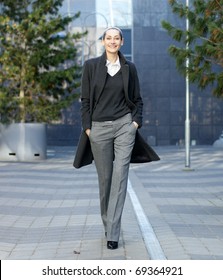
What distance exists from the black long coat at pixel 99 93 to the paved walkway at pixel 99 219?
0.92m

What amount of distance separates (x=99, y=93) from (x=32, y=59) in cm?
1764

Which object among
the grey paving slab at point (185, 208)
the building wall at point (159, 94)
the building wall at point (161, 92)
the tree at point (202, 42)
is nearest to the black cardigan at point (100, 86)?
the grey paving slab at point (185, 208)

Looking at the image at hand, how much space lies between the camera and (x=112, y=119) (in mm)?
6637

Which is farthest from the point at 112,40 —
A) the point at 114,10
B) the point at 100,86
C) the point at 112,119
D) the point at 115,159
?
the point at 114,10

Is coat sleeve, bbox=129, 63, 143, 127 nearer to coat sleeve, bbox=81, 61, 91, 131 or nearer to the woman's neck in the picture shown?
the woman's neck

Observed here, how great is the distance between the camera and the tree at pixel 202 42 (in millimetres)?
8992

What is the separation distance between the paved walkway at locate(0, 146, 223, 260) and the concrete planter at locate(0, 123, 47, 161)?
7592mm

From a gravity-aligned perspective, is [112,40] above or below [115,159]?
above

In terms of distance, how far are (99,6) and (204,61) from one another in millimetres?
29632

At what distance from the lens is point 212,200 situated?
11.3 metres

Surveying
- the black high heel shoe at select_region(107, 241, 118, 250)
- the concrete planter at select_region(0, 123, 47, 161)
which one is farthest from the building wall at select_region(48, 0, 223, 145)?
the black high heel shoe at select_region(107, 241, 118, 250)

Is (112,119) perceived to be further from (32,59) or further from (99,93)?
(32,59)

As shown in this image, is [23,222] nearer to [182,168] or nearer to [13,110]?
[182,168]
